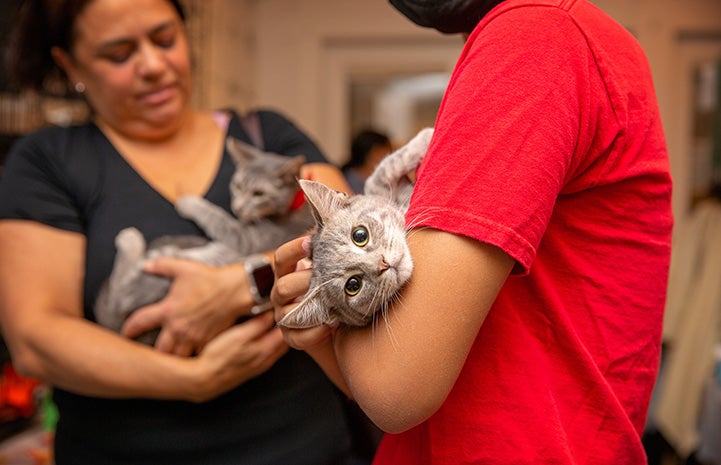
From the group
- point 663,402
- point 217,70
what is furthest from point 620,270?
point 217,70

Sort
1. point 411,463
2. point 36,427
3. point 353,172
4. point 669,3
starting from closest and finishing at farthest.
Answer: point 411,463
point 36,427
point 353,172
point 669,3

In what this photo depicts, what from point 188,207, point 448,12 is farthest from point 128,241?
point 448,12

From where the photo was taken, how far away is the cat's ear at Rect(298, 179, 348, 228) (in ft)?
2.15

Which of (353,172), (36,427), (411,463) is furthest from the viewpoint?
(353,172)

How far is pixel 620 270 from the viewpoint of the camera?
1.93ft

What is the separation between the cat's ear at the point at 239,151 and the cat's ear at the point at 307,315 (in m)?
0.60

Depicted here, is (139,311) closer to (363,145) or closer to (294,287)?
(294,287)

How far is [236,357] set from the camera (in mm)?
933

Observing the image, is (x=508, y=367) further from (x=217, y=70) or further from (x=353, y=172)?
(x=217, y=70)

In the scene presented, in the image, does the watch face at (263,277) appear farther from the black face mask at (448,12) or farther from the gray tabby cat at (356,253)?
the black face mask at (448,12)

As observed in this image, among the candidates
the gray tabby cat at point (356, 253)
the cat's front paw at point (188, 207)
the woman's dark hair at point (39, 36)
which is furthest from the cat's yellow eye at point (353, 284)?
the woman's dark hair at point (39, 36)

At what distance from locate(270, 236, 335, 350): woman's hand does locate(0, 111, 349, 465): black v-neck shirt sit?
1.14 ft

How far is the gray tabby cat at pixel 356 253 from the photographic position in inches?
23.5

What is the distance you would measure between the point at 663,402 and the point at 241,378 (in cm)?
213
